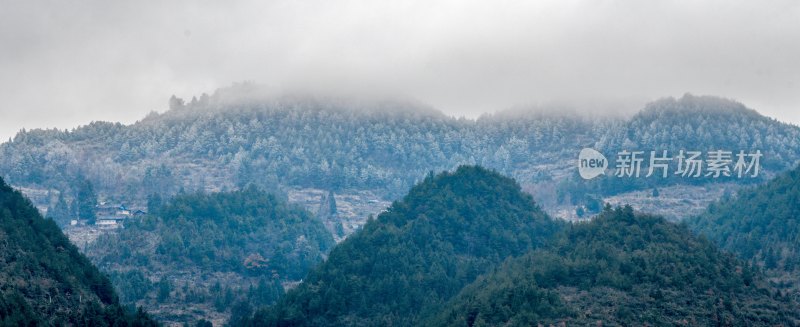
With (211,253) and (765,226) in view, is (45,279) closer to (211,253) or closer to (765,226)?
(211,253)

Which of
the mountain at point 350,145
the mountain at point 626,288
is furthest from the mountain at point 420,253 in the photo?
the mountain at point 350,145

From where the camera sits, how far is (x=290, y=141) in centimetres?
17762

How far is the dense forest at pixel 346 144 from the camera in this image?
157000 mm

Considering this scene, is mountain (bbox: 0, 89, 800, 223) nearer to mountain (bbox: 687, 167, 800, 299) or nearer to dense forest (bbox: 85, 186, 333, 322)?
dense forest (bbox: 85, 186, 333, 322)

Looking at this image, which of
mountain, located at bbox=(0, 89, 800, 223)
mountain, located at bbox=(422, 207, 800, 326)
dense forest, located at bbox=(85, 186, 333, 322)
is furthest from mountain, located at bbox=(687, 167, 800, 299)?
dense forest, located at bbox=(85, 186, 333, 322)

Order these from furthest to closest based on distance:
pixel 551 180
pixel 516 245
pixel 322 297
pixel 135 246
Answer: pixel 551 180
pixel 135 246
pixel 516 245
pixel 322 297

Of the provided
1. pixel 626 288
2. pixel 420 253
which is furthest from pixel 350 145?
pixel 626 288

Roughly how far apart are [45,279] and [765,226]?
6386 centimetres

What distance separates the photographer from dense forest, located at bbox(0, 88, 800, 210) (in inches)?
6181

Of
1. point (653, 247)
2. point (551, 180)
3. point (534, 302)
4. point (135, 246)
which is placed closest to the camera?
point (534, 302)

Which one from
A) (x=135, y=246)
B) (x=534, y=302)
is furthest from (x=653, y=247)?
(x=135, y=246)

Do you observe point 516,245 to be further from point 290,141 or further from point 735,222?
point 290,141

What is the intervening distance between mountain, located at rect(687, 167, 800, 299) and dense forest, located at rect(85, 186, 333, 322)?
135 feet

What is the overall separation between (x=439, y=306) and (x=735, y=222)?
119ft
